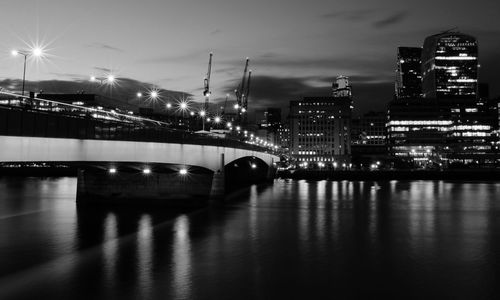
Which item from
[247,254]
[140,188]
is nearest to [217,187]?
[140,188]

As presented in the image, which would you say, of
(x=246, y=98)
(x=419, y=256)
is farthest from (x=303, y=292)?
(x=246, y=98)

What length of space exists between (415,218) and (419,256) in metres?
19.7

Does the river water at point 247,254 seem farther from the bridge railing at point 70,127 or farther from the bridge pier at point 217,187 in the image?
the bridge railing at point 70,127

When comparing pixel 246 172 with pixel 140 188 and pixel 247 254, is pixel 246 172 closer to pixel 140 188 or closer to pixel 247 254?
pixel 140 188

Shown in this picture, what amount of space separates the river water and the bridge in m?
4.13

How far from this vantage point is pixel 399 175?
14075 cm

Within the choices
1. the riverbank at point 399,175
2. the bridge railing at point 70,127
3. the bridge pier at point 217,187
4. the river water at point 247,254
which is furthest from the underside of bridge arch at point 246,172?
the bridge railing at point 70,127

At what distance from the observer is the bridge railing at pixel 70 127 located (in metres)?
25.0

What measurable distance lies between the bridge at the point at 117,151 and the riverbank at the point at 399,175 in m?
70.0

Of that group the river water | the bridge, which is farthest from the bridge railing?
the river water

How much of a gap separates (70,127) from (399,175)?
4905 inches

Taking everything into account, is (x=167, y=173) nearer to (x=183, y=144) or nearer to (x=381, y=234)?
(x=183, y=144)

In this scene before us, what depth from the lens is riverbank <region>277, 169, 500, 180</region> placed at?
135m

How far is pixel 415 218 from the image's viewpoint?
4791cm
